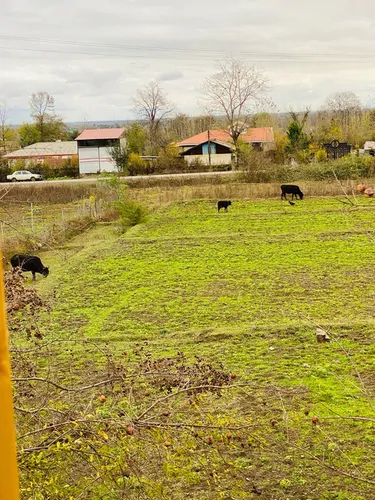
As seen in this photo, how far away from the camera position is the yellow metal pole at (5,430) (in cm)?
58

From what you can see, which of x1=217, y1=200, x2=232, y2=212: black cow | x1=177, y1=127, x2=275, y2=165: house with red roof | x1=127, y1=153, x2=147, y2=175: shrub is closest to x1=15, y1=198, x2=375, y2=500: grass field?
x1=217, y1=200, x2=232, y2=212: black cow

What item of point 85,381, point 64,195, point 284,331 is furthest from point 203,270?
point 64,195

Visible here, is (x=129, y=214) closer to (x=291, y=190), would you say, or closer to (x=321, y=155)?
(x=291, y=190)

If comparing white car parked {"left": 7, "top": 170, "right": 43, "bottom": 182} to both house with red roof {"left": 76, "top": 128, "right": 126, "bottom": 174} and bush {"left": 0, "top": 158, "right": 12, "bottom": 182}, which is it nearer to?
bush {"left": 0, "top": 158, "right": 12, "bottom": 182}

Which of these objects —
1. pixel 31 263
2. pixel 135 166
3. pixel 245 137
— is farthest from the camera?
pixel 245 137

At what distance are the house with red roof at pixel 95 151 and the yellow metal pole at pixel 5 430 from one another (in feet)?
124

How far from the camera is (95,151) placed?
127 feet

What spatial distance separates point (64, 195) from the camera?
25703 millimetres

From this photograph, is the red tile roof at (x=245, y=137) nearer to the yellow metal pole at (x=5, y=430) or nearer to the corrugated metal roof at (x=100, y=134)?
the corrugated metal roof at (x=100, y=134)

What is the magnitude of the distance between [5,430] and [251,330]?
23.8ft

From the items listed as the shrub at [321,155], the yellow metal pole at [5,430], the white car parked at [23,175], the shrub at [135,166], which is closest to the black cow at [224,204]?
the shrub at [321,155]

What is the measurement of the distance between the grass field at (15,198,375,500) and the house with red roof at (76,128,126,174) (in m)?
21.4

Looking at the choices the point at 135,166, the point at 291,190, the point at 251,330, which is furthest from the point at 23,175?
the point at 251,330

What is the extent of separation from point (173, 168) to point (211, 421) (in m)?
32.2
